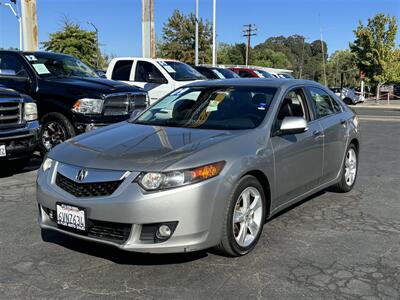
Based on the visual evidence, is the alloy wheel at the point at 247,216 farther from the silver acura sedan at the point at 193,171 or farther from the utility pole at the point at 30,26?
the utility pole at the point at 30,26

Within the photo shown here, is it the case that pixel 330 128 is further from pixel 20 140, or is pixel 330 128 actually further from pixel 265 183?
pixel 20 140

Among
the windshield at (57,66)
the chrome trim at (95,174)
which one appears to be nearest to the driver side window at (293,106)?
the chrome trim at (95,174)

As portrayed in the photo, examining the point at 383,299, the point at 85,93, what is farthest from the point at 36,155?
the point at 383,299

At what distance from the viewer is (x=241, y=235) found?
4.10 m

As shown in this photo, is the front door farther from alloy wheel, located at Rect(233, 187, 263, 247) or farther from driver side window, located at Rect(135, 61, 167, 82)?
alloy wheel, located at Rect(233, 187, 263, 247)

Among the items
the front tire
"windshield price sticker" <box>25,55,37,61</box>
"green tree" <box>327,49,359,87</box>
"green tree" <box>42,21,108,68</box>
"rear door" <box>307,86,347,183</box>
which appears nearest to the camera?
the front tire

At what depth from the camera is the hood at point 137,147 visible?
12.2 feet

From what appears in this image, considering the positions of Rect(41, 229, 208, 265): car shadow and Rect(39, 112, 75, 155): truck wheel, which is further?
Rect(39, 112, 75, 155): truck wheel

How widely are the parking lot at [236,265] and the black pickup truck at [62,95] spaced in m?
2.87

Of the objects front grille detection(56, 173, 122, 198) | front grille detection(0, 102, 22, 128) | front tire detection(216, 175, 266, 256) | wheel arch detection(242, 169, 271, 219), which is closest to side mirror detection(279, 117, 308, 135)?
wheel arch detection(242, 169, 271, 219)

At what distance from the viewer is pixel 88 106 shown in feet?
26.7

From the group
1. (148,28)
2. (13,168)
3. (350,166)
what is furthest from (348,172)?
(148,28)

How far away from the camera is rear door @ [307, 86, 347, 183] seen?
558cm

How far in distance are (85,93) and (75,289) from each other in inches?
205
